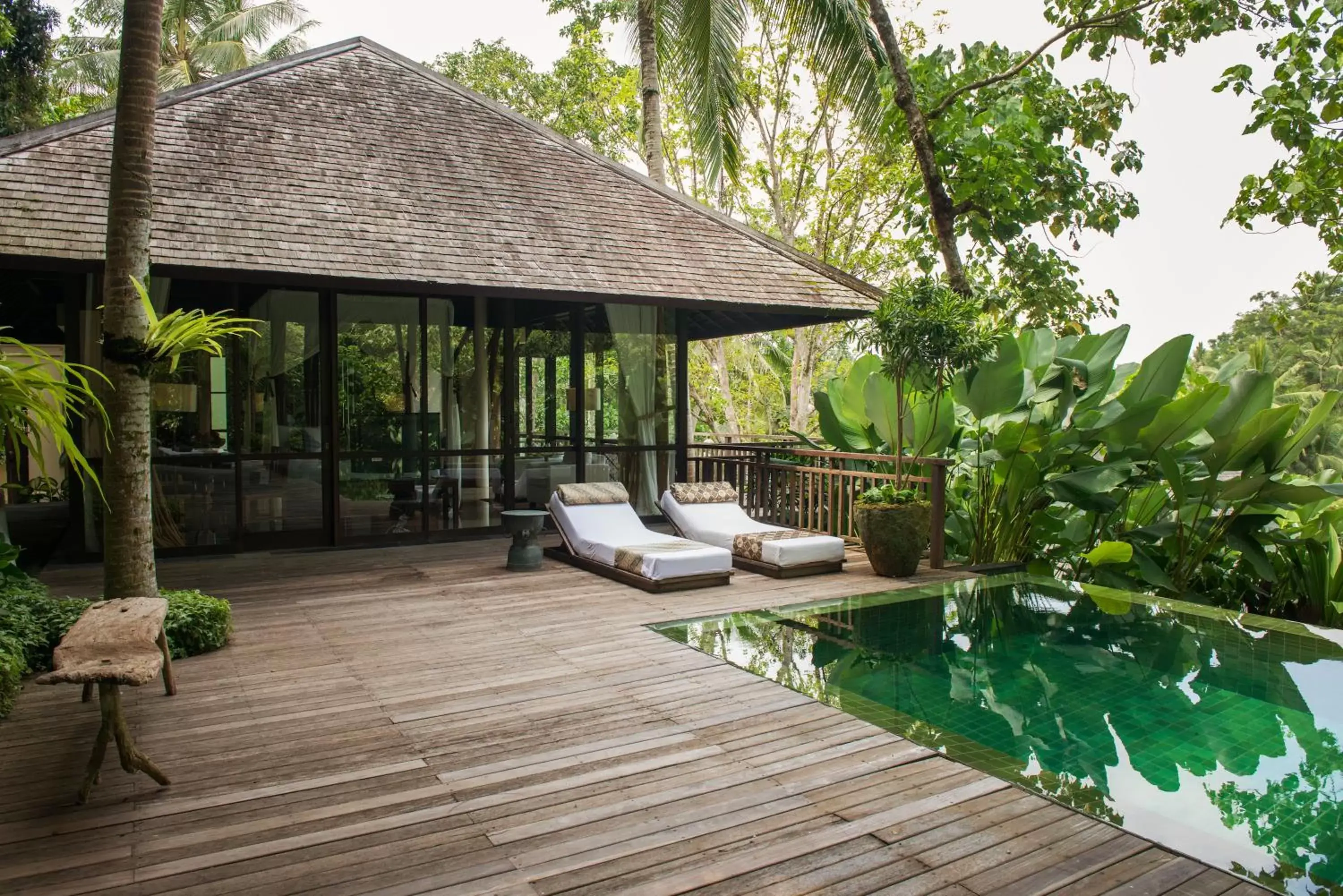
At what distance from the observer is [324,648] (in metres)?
5.50

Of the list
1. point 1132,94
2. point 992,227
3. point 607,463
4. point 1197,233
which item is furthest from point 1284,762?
point 1197,233

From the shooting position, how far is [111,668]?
11.0 feet

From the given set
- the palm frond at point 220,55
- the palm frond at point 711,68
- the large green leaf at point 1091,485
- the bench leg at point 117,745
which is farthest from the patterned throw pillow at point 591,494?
the palm frond at point 220,55

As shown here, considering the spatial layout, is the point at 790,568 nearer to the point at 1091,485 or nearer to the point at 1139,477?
the point at 1091,485

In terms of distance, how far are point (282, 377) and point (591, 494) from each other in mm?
3374

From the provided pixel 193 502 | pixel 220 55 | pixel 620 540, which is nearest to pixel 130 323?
pixel 193 502

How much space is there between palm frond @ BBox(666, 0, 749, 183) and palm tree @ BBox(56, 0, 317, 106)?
1651 centimetres

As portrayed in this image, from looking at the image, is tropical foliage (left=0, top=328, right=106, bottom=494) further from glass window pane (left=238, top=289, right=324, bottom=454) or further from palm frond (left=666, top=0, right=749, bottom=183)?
palm frond (left=666, top=0, right=749, bottom=183)

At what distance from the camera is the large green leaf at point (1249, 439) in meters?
7.98

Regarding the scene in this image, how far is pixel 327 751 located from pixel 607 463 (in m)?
7.03

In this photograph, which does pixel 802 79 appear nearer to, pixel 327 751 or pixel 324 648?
pixel 324 648

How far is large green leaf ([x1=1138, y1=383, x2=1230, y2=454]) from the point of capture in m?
7.96

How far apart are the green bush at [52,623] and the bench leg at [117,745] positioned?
1.48m

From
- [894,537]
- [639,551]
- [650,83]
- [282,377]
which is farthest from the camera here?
[650,83]
